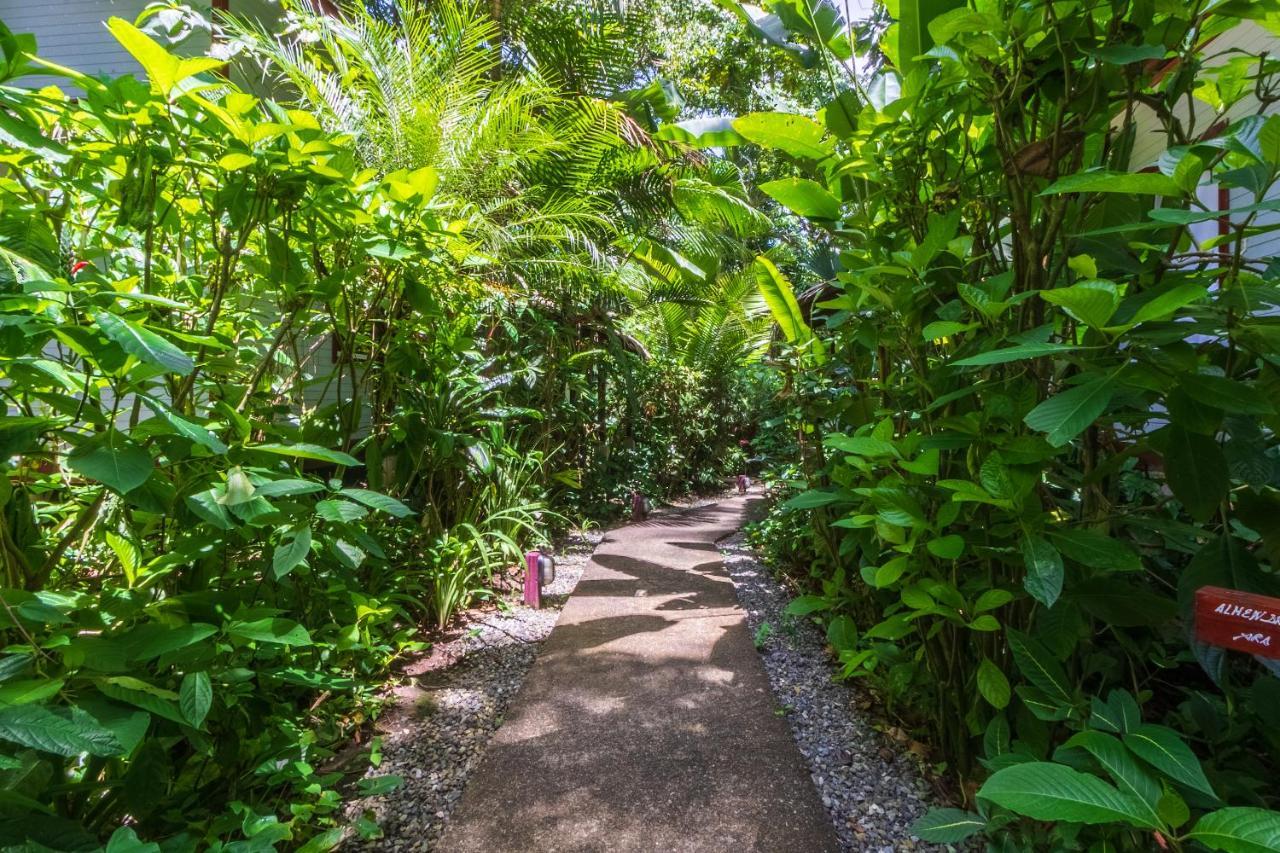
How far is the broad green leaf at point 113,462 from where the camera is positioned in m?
1.00

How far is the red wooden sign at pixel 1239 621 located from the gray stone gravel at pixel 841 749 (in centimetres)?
113

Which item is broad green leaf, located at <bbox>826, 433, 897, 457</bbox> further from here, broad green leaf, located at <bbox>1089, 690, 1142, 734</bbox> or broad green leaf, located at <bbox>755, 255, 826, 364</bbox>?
broad green leaf, located at <bbox>755, 255, 826, 364</bbox>

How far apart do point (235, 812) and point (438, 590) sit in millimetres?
1653

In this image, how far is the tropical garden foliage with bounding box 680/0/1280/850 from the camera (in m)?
0.92

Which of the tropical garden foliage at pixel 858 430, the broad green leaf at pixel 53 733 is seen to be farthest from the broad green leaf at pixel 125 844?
the broad green leaf at pixel 53 733

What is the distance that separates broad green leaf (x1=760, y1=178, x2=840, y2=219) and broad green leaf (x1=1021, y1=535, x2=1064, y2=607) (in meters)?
1.31

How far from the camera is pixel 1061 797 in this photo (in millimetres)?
824

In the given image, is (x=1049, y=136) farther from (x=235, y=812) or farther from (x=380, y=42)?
(x=380, y=42)

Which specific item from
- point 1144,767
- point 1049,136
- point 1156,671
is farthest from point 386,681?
point 1049,136

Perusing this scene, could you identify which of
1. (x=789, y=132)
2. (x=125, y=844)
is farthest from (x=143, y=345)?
(x=789, y=132)

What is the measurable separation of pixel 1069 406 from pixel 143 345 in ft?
4.91

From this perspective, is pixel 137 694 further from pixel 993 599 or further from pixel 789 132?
pixel 789 132

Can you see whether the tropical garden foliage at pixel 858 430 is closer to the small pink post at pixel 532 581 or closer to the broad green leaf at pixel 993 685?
the broad green leaf at pixel 993 685

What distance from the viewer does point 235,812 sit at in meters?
1.39
